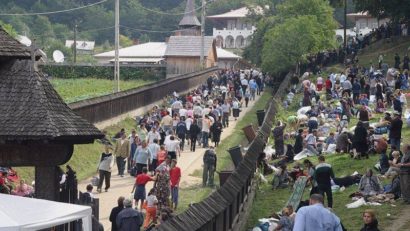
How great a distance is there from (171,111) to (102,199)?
54.7 ft

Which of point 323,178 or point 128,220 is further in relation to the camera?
point 323,178

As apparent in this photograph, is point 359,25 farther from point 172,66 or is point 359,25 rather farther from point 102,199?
point 102,199

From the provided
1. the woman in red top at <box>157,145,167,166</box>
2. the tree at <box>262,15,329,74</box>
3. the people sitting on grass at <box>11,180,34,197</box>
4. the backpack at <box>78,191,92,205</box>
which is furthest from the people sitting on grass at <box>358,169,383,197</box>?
the tree at <box>262,15,329,74</box>

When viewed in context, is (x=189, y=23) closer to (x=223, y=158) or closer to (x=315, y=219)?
(x=223, y=158)

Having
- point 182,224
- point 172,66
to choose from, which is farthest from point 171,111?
point 172,66

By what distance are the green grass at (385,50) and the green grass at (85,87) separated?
1561cm

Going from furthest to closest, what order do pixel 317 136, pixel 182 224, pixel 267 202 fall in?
1. pixel 317 136
2. pixel 267 202
3. pixel 182 224

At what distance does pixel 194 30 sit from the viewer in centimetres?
12675

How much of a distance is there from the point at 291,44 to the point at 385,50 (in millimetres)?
5826

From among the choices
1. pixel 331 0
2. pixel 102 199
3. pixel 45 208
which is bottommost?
pixel 102 199

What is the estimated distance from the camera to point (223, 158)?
3831 centimetres

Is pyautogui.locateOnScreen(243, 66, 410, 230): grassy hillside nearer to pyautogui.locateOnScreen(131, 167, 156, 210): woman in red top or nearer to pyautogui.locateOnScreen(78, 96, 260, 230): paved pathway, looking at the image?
pyautogui.locateOnScreen(131, 167, 156, 210): woman in red top

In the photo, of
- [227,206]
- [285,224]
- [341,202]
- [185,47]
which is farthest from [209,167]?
[185,47]

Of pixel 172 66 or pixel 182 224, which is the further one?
pixel 172 66
